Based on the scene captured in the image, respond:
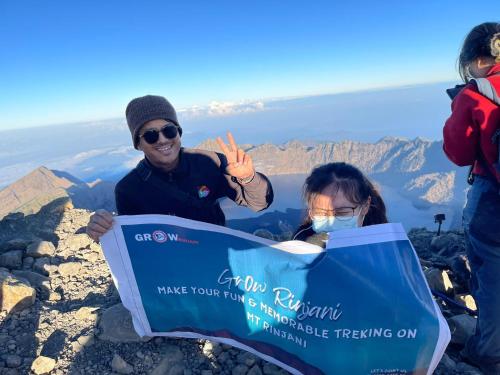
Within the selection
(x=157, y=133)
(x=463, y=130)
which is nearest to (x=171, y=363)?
(x=157, y=133)

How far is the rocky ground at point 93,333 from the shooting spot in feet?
11.6

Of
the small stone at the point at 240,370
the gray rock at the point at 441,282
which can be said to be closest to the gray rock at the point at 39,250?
the small stone at the point at 240,370

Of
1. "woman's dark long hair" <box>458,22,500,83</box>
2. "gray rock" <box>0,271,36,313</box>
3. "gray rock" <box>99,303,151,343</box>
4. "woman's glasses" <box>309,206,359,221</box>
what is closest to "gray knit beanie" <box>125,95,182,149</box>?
"woman's glasses" <box>309,206,359,221</box>

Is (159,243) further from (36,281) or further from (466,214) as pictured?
(36,281)

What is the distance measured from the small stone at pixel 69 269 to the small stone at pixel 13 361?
287cm

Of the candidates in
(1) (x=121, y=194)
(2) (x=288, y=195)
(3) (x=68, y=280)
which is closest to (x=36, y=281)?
(3) (x=68, y=280)

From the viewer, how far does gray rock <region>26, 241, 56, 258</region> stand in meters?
7.34

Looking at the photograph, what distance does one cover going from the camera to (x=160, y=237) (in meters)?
2.90

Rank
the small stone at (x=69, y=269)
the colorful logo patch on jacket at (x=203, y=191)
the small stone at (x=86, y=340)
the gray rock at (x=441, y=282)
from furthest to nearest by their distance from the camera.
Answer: the small stone at (x=69, y=269), the gray rock at (x=441, y=282), the colorful logo patch on jacket at (x=203, y=191), the small stone at (x=86, y=340)

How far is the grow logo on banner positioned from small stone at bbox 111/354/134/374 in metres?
1.59

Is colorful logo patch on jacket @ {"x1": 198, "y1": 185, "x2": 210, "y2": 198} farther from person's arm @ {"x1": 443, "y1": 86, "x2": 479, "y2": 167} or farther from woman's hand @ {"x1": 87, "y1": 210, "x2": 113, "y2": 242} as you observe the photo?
person's arm @ {"x1": 443, "y1": 86, "x2": 479, "y2": 167}

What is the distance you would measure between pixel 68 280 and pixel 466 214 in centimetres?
697

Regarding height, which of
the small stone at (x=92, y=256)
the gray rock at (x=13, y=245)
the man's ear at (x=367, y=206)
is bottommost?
the small stone at (x=92, y=256)

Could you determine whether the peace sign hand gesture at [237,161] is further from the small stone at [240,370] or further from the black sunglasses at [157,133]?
the small stone at [240,370]
